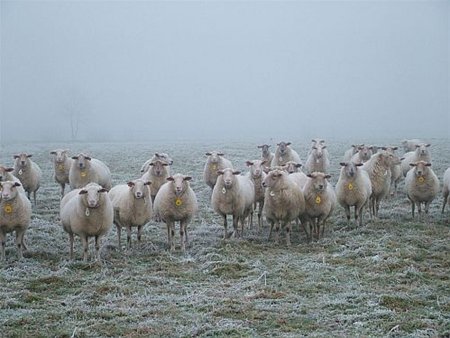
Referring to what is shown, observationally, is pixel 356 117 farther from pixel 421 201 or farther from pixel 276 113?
pixel 421 201

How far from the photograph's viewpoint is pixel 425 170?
16047mm

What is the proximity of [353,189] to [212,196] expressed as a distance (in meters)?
3.86

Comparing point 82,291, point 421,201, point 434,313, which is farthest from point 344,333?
point 421,201

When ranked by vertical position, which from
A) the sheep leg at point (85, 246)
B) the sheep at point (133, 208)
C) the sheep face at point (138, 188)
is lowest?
the sheep leg at point (85, 246)

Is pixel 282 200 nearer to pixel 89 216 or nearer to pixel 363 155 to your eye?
pixel 89 216

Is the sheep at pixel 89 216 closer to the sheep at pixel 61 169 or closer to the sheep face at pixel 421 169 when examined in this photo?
the sheep at pixel 61 169

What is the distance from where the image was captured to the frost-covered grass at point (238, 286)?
25.6 feet

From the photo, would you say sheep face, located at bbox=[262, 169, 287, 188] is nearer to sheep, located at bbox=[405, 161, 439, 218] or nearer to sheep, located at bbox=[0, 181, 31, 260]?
sheep, located at bbox=[405, 161, 439, 218]

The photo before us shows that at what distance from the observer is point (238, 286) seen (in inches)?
385

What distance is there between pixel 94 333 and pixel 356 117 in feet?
350

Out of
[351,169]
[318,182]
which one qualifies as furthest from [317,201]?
[351,169]

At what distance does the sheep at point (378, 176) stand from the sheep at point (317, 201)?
272cm

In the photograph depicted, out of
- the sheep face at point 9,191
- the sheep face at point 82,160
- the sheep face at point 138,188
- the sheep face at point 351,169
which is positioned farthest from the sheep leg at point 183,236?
the sheep face at point 82,160

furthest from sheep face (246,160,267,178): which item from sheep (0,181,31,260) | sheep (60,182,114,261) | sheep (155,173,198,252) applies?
sheep (0,181,31,260)
